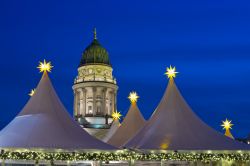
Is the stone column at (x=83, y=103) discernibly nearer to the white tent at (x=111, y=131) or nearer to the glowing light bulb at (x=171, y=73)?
the white tent at (x=111, y=131)

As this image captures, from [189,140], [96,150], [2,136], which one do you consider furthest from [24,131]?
[189,140]

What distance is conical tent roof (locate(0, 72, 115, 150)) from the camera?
21641 mm

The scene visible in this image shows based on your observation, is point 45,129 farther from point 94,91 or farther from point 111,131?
point 94,91

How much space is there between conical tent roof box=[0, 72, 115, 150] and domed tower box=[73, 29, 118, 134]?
43.8 meters

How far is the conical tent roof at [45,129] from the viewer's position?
852 inches

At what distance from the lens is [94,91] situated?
235 feet

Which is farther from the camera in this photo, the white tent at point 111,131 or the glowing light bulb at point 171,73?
the white tent at point 111,131

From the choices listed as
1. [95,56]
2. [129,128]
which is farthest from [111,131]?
[95,56]

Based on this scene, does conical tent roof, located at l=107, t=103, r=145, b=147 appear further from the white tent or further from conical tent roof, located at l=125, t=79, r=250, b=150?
conical tent roof, located at l=125, t=79, r=250, b=150

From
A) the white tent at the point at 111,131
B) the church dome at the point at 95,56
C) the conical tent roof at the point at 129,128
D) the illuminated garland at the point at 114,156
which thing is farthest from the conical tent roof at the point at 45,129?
the church dome at the point at 95,56

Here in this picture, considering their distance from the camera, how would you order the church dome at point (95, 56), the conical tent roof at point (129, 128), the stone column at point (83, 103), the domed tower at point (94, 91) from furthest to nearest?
1. the church dome at point (95, 56)
2. the stone column at point (83, 103)
3. the domed tower at point (94, 91)
4. the conical tent roof at point (129, 128)

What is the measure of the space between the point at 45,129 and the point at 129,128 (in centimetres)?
1282

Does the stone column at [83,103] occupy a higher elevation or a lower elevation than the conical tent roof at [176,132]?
higher

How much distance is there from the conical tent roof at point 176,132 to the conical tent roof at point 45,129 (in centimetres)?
240
